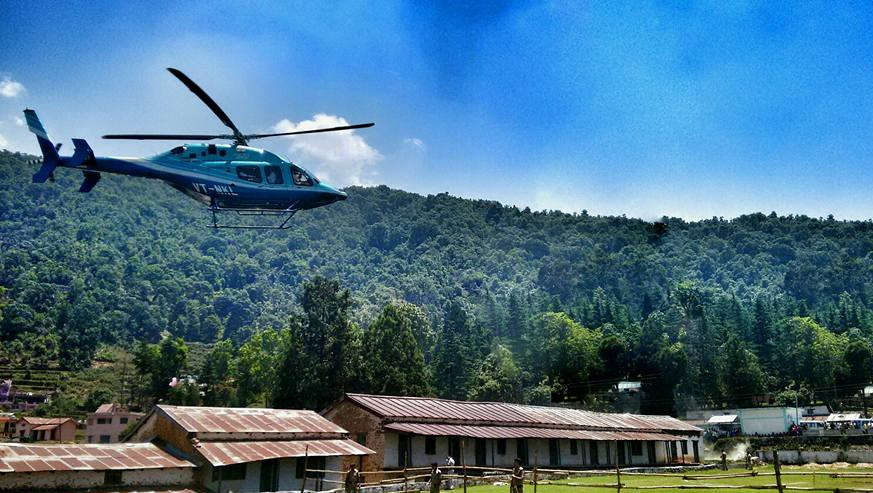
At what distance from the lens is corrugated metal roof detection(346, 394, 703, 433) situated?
36781mm

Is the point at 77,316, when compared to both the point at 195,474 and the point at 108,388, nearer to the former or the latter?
the point at 108,388

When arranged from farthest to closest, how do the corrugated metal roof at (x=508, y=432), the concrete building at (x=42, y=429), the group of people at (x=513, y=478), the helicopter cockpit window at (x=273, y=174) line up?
the concrete building at (x=42, y=429)
the corrugated metal roof at (x=508, y=432)
the helicopter cockpit window at (x=273, y=174)
the group of people at (x=513, y=478)

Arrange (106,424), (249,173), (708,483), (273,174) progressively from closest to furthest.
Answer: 1. (249,173)
2. (273,174)
3. (708,483)
4. (106,424)

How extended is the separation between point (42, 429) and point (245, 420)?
66218 millimetres

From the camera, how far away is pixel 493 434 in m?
38.3

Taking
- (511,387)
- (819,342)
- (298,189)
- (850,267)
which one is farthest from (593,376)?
(850,267)

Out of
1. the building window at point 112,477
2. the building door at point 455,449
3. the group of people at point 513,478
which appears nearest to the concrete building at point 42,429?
the building door at point 455,449

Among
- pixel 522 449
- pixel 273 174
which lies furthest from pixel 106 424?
pixel 273 174

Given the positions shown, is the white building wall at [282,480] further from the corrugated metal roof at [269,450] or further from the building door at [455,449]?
the building door at [455,449]

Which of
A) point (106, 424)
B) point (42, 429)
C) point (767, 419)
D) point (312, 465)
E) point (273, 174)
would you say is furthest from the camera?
point (106, 424)

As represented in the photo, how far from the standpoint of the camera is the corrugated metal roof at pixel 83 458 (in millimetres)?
22516

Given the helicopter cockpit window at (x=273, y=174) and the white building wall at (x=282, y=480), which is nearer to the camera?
the white building wall at (x=282, y=480)

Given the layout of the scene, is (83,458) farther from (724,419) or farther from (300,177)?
→ (724,419)

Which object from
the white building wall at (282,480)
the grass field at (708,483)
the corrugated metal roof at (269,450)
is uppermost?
the corrugated metal roof at (269,450)
